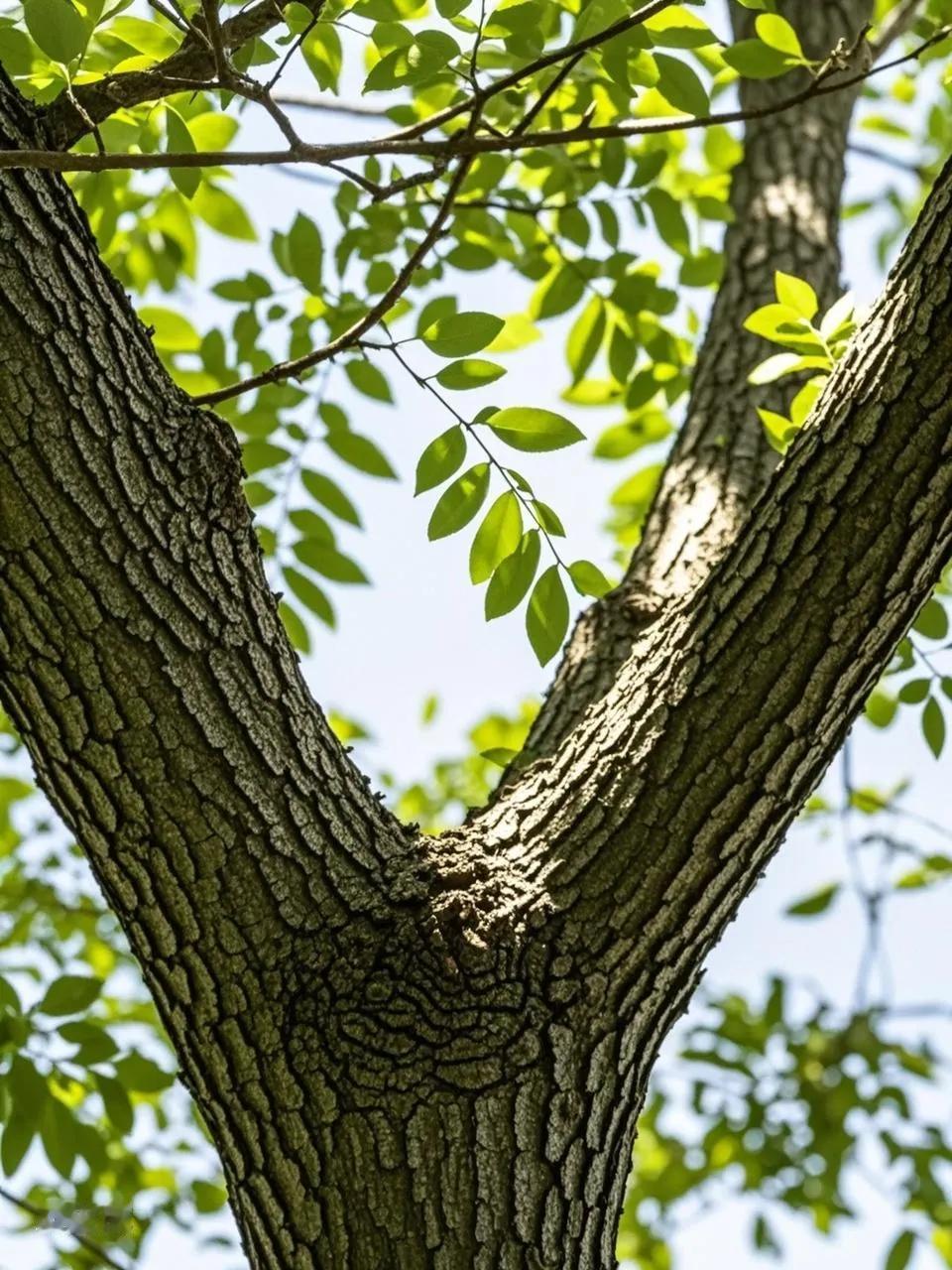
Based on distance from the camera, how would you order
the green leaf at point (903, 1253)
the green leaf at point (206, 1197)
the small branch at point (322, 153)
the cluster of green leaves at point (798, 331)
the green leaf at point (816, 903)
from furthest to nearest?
1. the green leaf at point (816, 903)
2. the green leaf at point (903, 1253)
3. the green leaf at point (206, 1197)
4. the cluster of green leaves at point (798, 331)
5. the small branch at point (322, 153)

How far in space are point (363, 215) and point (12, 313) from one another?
4.24ft

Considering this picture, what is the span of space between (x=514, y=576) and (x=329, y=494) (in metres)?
0.98

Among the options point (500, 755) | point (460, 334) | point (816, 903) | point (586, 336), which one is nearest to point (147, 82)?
point (460, 334)

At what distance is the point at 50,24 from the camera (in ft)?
6.08

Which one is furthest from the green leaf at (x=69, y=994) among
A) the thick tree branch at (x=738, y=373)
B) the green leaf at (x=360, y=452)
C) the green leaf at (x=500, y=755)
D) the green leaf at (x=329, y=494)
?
the green leaf at (x=360, y=452)

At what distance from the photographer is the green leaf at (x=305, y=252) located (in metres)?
3.12

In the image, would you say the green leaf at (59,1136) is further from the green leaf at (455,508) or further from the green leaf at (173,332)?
the green leaf at (173,332)

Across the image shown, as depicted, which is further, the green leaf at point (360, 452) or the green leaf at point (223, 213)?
the green leaf at point (223, 213)

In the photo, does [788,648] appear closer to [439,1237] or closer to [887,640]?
[887,640]

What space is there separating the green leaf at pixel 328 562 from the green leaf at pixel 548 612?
0.84 metres

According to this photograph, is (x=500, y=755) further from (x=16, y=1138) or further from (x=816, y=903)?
(x=816, y=903)

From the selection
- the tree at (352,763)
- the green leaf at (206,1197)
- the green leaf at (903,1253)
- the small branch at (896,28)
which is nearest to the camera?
the tree at (352,763)

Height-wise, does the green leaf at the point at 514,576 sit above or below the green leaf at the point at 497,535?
below

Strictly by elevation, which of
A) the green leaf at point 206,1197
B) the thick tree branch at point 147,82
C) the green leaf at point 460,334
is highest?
the thick tree branch at point 147,82
